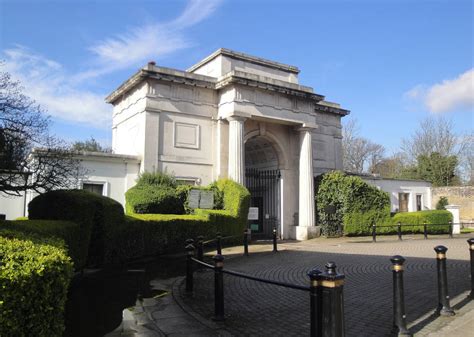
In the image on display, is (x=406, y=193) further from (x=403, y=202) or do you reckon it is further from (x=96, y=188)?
(x=96, y=188)

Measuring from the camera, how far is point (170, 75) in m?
19.7

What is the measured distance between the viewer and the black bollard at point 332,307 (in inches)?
160

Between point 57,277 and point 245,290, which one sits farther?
point 245,290

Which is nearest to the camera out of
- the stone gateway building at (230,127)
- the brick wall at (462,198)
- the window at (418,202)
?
the stone gateway building at (230,127)

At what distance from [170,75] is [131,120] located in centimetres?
332

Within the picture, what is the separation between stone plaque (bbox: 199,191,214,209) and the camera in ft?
57.2

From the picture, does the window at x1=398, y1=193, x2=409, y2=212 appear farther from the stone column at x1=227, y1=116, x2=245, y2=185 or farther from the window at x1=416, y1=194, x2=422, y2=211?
the stone column at x1=227, y1=116, x2=245, y2=185

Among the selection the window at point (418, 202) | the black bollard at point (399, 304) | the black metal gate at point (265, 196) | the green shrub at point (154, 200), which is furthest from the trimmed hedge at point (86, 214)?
the window at point (418, 202)

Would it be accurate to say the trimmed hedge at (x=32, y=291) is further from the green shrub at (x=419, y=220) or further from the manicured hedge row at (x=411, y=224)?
the green shrub at (x=419, y=220)

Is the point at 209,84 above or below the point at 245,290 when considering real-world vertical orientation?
above

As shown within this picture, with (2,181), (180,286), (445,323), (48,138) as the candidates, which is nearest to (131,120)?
(48,138)

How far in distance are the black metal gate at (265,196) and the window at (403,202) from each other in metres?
13.0

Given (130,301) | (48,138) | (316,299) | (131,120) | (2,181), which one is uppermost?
(131,120)

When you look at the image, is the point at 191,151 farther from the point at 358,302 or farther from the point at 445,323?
the point at 445,323
